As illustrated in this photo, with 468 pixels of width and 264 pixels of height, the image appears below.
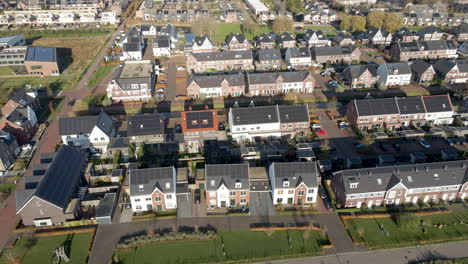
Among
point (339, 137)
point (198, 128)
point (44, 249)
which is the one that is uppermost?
point (198, 128)

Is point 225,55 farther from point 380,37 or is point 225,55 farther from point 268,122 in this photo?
point 380,37

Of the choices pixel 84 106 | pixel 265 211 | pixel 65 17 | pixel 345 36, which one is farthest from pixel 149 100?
pixel 65 17

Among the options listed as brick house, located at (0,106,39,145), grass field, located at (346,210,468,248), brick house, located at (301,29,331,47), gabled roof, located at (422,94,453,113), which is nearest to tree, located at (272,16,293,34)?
brick house, located at (301,29,331,47)

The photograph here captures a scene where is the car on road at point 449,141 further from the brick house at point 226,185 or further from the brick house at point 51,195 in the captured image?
the brick house at point 51,195

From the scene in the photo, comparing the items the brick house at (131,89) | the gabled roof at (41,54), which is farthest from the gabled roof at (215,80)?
the gabled roof at (41,54)

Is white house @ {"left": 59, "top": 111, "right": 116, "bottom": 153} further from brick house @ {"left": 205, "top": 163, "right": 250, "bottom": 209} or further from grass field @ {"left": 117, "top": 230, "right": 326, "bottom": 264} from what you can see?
grass field @ {"left": 117, "top": 230, "right": 326, "bottom": 264}

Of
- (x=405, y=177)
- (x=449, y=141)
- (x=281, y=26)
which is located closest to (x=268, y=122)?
(x=405, y=177)

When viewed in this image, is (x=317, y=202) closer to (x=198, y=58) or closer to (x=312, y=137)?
(x=312, y=137)
